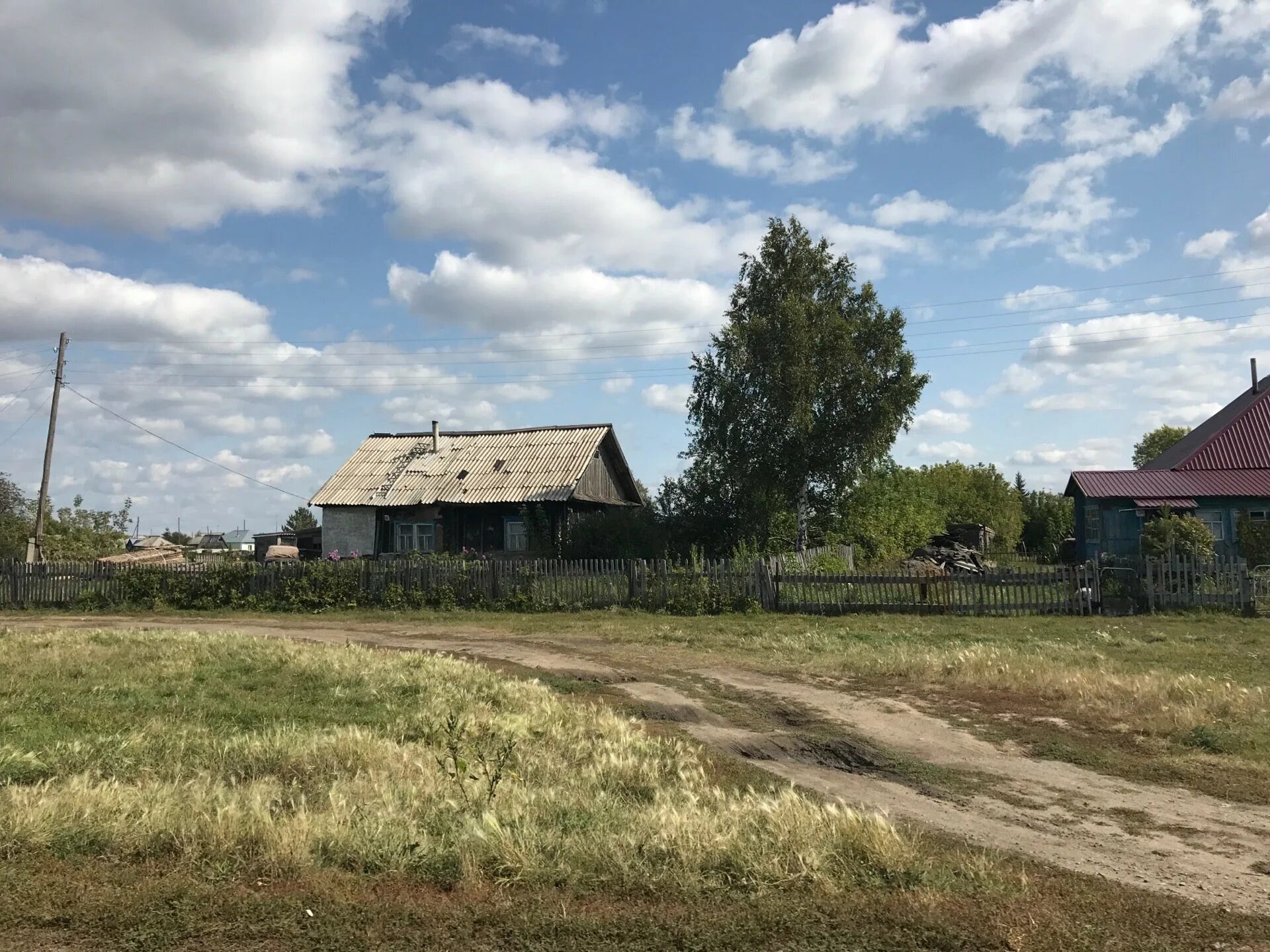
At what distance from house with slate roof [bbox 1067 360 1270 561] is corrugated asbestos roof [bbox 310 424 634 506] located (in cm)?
1766

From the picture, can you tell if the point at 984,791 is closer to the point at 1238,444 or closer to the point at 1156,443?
the point at 1238,444

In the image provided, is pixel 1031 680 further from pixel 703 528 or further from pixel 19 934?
pixel 703 528

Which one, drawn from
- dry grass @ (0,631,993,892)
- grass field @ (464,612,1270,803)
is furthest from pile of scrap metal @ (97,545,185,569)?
dry grass @ (0,631,993,892)

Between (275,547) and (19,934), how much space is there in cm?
4435

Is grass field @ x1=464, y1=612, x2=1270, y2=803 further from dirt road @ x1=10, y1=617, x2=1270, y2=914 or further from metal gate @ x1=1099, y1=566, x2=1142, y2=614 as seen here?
metal gate @ x1=1099, y1=566, x2=1142, y2=614

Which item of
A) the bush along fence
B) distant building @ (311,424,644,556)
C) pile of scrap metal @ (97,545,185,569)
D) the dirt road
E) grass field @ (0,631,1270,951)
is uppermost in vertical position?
distant building @ (311,424,644,556)

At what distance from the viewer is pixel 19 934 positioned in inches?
153

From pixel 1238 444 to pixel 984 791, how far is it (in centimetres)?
3136

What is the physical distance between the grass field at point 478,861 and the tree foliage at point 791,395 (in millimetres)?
21660

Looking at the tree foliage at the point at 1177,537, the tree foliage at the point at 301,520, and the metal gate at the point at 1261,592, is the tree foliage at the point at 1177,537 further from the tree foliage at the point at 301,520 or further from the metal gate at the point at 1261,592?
the tree foliage at the point at 301,520

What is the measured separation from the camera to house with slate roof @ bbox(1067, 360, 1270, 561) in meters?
29.3

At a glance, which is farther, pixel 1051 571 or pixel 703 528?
pixel 703 528

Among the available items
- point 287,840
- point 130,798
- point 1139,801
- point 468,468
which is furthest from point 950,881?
point 468,468

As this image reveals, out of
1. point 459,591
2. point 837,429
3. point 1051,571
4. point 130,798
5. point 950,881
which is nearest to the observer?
point 950,881
